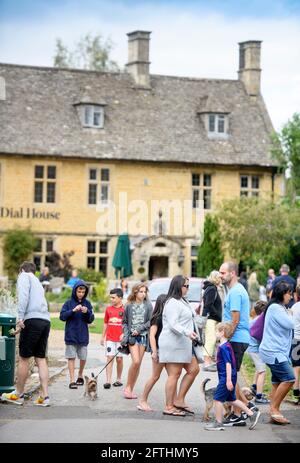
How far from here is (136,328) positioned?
18.1 metres

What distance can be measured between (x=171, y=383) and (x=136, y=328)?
2140 mm

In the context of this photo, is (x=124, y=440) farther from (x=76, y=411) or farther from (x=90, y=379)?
(x=90, y=379)

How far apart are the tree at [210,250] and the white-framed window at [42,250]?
634 cm

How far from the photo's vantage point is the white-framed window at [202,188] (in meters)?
54.7

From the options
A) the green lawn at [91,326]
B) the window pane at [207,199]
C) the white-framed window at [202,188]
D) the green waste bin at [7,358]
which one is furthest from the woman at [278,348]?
the window pane at [207,199]

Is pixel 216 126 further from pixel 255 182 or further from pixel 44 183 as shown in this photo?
pixel 44 183

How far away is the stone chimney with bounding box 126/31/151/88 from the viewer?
184ft

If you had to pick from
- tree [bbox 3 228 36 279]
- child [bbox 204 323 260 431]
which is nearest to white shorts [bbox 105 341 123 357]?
child [bbox 204 323 260 431]

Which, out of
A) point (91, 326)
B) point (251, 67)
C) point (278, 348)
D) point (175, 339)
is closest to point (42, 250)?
point (251, 67)

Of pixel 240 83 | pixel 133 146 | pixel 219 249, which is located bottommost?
pixel 219 249

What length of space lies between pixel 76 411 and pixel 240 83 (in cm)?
4329

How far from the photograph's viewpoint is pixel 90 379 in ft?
57.2

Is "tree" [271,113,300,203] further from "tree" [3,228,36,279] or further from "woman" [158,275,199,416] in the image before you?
"woman" [158,275,199,416]

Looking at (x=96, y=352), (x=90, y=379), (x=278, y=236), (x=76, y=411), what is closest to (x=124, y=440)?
(x=76, y=411)
